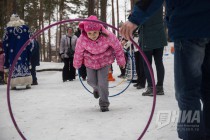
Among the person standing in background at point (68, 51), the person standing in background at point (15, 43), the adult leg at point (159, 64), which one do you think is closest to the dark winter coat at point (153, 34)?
the adult leg at point (159, 64)

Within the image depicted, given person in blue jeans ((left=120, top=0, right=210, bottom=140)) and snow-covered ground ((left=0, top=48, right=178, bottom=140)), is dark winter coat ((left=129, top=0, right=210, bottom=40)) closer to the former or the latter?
person in blue jeans ((left=120, top=0, right=210, bottom=140))

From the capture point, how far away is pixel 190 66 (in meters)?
2.44

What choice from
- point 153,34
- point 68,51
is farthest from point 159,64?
point 68,51

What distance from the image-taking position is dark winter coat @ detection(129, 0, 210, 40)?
2.43 m

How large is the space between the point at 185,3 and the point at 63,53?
8.52 m

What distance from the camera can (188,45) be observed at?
2.43 m

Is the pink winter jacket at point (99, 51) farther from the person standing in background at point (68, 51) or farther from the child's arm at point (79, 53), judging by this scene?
the person standing in background at point (68, 51)

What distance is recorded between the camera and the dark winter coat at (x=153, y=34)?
19.3 feet

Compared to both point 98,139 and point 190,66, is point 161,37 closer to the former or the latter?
point 98,139

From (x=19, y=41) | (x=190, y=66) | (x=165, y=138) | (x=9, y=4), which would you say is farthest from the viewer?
(x=9, y=4)

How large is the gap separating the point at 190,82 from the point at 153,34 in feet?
11.8

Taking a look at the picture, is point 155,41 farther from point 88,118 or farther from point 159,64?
point 88,118

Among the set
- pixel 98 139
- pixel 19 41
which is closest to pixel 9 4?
pixel 19 41

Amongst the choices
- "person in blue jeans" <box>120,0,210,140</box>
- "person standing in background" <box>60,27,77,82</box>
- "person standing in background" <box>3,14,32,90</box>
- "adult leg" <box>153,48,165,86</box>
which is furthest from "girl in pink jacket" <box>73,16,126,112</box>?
"person standing in background" <box>60,27,77,82</box>
